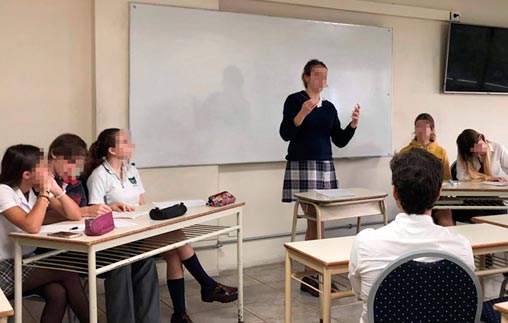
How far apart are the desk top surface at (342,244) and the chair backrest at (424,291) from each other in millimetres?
427

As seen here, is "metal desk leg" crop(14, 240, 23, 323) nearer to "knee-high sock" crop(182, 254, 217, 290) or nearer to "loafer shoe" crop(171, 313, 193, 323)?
"loafer shoe" crop(171, 313, 193, 323)

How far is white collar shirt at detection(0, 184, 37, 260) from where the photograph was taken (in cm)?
233

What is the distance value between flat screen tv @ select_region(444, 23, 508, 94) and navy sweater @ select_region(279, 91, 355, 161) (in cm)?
198

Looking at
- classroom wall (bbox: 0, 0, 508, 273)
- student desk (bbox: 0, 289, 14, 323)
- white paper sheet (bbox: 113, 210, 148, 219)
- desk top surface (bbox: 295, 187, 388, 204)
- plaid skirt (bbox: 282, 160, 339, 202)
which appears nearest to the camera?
student desk (bbox: 0, 289, 14, 323)

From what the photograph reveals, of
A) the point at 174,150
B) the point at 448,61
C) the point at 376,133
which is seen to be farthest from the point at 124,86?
the point at 448,61

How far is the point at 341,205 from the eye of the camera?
344 cm

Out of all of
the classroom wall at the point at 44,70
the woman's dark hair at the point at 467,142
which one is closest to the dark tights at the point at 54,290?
the classroom wall at the point at 44,70

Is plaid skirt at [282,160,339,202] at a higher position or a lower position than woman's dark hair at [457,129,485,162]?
lower

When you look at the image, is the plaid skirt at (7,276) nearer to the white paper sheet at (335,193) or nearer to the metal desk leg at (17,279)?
the metal desk leg at (17,279)

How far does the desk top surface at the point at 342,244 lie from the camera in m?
2.10

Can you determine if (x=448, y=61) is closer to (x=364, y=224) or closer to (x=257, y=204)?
(x=364, y=224)

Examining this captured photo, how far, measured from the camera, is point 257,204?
4.40m

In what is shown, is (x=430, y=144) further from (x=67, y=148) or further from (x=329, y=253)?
(x=67, y=148)

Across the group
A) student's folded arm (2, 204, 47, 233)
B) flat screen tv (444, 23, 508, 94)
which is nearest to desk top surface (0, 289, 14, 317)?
student's folded arm (2, 204, 47, 233)
